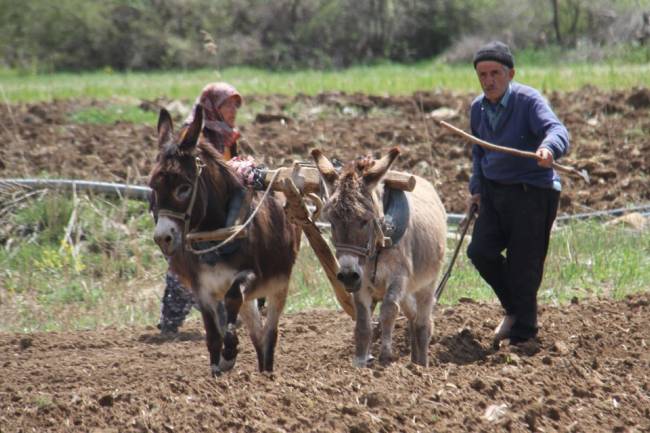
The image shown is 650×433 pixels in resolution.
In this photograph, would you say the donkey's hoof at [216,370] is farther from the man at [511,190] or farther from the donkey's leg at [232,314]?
the man at [511,190]

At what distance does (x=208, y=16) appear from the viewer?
37.6 metres

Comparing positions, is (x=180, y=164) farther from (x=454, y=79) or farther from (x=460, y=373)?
(x=454, y=79)

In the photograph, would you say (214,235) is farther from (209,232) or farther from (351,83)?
(351,83)

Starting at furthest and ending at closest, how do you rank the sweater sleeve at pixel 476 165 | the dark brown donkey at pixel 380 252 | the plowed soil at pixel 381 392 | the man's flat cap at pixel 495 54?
1. the sweater sleeve at pixel 476 165
2. the man's flat cap at pixel 495 54
3. the dark brown donkey at pixel 380 252
4. the plowed soil at pixel 381 392

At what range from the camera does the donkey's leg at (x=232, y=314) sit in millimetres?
7738

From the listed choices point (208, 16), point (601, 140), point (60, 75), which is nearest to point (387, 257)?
point (601, 140)

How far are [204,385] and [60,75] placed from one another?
2798cm

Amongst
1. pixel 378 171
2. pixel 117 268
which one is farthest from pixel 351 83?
pixel 378 171

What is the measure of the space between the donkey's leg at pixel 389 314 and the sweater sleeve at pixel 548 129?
130cm

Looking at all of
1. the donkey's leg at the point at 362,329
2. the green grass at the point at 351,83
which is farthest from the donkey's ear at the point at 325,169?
the green grass at the point at 351,83

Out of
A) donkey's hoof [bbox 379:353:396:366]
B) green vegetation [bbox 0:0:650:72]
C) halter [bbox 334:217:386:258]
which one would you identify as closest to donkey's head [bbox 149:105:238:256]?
halter [bbox 334:217:386:258]

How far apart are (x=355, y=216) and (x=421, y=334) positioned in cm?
154

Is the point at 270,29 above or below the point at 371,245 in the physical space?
below

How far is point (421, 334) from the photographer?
8.30 m
